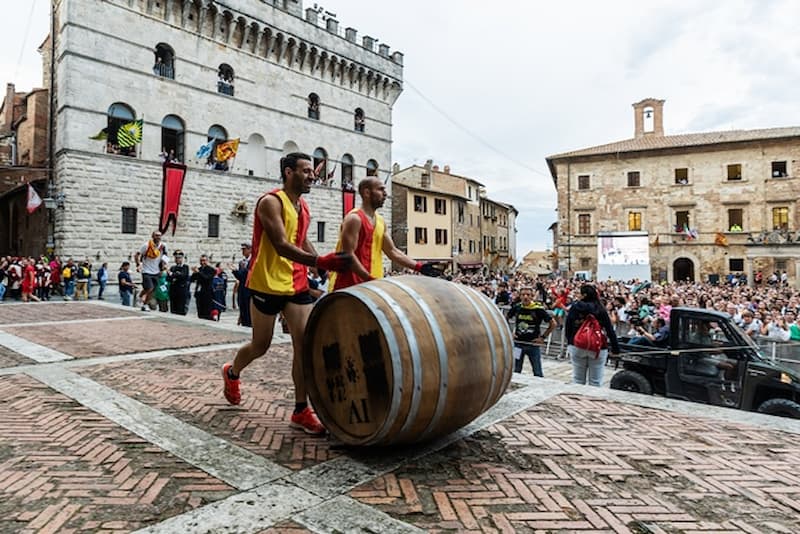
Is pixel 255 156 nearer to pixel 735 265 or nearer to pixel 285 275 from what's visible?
pixel 285 275

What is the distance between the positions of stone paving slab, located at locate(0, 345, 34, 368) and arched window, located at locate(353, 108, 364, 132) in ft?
91.5

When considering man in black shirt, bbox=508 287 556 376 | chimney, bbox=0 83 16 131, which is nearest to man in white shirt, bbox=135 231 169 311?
man in black shirt, bbox=508 287 556 376

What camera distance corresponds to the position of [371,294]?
2.95 metres

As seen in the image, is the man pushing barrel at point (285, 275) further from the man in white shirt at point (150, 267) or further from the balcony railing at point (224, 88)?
the balcony railing at point (224, 88)

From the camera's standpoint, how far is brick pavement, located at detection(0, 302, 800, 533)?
2438 millimetres

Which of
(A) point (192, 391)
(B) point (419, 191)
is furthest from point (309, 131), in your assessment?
(A) point (192, 391)

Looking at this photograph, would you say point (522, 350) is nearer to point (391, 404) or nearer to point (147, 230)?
point (391, 404)

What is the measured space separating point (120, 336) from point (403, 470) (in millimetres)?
6705

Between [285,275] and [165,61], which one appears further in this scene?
[165,61]

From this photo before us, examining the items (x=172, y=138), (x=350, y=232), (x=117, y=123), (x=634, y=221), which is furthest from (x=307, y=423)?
(x=634, y=221)

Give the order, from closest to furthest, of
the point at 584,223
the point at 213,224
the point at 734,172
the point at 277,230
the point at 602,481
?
the point at 602,481, the point at 277,230, the point at 213,224, the point at 734,172, the point at 584,223

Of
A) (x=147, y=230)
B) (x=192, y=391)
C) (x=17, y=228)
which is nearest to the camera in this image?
(x=192, y=391)

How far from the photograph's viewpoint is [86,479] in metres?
2.82

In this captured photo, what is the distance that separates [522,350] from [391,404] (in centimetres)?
597
